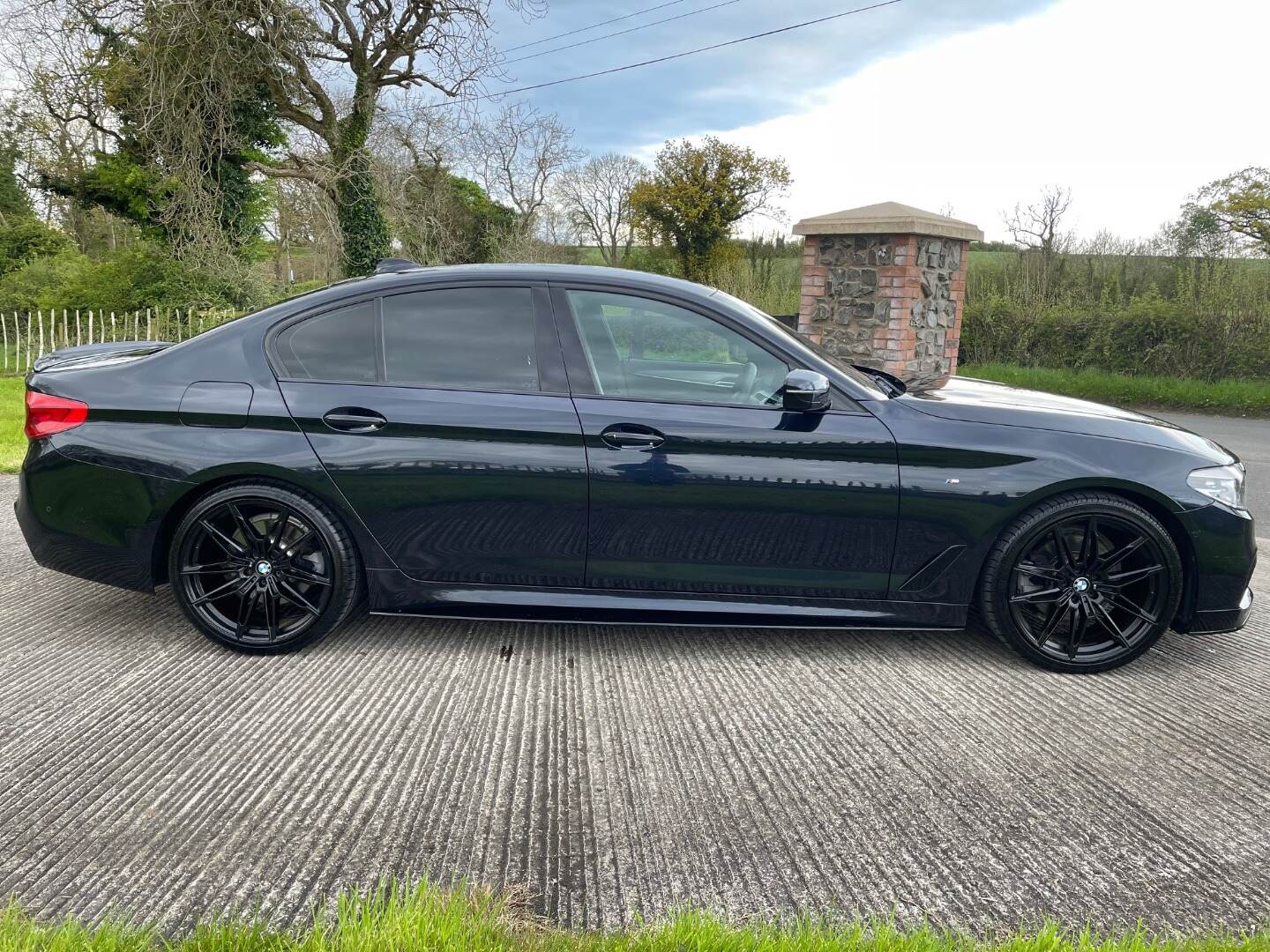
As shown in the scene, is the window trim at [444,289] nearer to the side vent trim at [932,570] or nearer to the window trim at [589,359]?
the window trim at [589,359]

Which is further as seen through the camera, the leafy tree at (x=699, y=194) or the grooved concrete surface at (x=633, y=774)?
the leafy tree at (x=699, y=194)

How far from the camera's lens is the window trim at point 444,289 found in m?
3.44

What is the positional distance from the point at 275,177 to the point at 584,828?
2259cm

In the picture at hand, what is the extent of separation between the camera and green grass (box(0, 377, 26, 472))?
22.6ft

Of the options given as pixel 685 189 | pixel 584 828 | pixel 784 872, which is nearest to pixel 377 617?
pixel 584 828

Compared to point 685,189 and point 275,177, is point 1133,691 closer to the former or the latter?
point 275,177

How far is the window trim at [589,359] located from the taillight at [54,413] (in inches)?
75.2

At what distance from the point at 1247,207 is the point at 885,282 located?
1380cm

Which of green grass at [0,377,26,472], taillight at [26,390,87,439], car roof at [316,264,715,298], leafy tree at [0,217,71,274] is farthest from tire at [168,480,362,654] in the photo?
leafy tree at [0,217,71,274]

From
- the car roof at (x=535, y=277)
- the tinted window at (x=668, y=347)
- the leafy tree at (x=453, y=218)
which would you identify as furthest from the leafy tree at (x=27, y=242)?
the tinted window at (x=668, y=347)

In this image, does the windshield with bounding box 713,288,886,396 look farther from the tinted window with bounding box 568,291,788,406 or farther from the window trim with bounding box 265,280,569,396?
the window trim with bounding box 265,280,569,396

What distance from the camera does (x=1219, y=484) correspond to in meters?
3.42

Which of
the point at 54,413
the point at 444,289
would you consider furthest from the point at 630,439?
the point at 54,413

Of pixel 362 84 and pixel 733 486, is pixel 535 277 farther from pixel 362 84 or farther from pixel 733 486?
pixel 362 84
